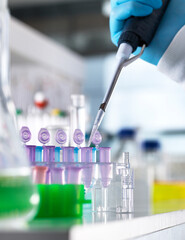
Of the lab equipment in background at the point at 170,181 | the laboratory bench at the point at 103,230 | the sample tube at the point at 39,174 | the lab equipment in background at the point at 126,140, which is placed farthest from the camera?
the lab equipment in background at the point at 126,140

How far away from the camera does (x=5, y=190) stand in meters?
0.57

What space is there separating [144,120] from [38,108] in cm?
204

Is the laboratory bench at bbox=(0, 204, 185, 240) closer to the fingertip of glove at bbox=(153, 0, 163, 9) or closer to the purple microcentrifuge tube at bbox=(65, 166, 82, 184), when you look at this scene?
the purple microcentrifuge tube at bbox=(65, 166, 82, 184)

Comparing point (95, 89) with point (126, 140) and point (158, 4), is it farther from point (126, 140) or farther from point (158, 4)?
point (158, 4)

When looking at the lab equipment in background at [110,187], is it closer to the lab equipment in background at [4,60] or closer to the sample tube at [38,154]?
the sample tube at [38,154]

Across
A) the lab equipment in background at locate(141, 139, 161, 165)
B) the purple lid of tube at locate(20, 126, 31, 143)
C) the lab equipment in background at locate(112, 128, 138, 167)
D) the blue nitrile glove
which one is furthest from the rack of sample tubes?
the lab equipment in background at locate(112, 128, 138, 167)

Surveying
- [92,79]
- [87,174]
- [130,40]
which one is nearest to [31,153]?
[87,174]

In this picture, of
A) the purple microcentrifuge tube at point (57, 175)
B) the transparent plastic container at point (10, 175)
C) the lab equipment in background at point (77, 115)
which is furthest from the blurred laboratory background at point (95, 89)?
the transparent plastic container at point (10, 175)

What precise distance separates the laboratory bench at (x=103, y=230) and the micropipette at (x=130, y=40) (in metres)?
0.26

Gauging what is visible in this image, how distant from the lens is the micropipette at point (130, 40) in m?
1.00

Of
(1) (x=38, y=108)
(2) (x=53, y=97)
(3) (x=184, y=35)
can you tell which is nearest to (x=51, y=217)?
(3) (x=184, y=35)

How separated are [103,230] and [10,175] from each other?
14 centimetres

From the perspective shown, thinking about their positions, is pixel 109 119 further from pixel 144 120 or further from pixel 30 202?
pixel 30 202

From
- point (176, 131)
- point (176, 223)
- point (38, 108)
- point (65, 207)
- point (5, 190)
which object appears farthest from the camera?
point (176, 131)
